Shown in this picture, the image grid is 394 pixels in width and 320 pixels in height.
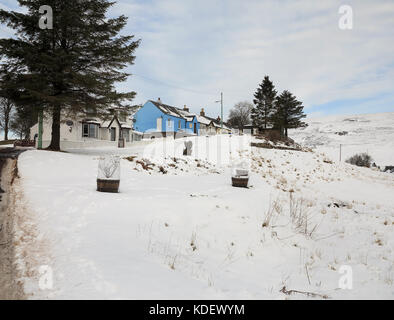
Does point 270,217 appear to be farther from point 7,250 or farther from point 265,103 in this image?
point 265,103

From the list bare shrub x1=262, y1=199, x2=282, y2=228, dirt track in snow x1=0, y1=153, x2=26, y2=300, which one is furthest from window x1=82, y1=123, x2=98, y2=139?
bare shrub x1=262, y1=199, x2=282, y2=228

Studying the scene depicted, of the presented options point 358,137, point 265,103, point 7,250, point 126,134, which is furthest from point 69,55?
point 358,137

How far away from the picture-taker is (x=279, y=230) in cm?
676

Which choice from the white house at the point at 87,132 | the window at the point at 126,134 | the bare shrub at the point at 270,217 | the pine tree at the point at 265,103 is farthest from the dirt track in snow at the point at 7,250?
the pine tree at the point at 265,103

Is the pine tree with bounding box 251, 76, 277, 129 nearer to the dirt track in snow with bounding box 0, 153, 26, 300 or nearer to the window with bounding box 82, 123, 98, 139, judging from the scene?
the window with bounding box 82, 123, 98, 139

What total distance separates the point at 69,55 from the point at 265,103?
36192mm

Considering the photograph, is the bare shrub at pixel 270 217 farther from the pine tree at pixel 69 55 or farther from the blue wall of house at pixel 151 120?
the blue wall of house at pixel 151 120

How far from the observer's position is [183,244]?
17.1 ft

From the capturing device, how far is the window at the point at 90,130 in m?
32.9

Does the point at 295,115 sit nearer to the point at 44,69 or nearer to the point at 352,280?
the point at 44,69

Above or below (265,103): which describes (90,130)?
below

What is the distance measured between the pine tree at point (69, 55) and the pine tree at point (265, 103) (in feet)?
103

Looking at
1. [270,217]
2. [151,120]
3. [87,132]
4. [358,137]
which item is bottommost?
[270,217]
